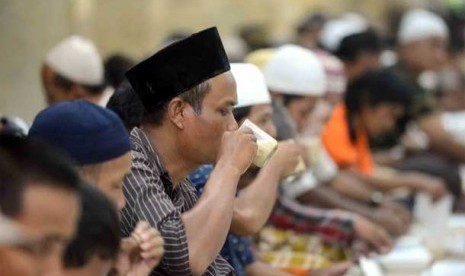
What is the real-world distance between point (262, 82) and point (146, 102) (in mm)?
944

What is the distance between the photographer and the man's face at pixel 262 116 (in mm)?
4673

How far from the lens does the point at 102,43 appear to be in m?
10.9

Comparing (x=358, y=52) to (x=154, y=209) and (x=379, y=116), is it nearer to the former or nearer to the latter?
(x=379, y=116)

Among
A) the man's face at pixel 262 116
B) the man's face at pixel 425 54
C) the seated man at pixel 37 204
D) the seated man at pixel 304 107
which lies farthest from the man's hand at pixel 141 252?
the man's face at pixel 425 54

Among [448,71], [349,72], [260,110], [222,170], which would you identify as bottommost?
[448,71]

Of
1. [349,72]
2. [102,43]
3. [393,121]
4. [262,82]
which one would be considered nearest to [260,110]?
[262,82]

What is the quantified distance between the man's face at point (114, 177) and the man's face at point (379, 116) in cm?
417

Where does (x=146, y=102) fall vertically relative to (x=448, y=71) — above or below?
above

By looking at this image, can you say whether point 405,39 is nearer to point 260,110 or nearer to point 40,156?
point 260,110

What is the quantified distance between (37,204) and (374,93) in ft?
17.3

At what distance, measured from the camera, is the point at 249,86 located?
4.66 meters

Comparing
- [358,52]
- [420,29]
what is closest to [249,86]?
[358,52]

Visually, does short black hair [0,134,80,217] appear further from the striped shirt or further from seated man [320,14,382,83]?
seated man [320,14,382,83]

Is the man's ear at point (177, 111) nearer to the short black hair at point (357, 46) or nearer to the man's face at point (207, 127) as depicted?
the man's face at point (207, 127)
